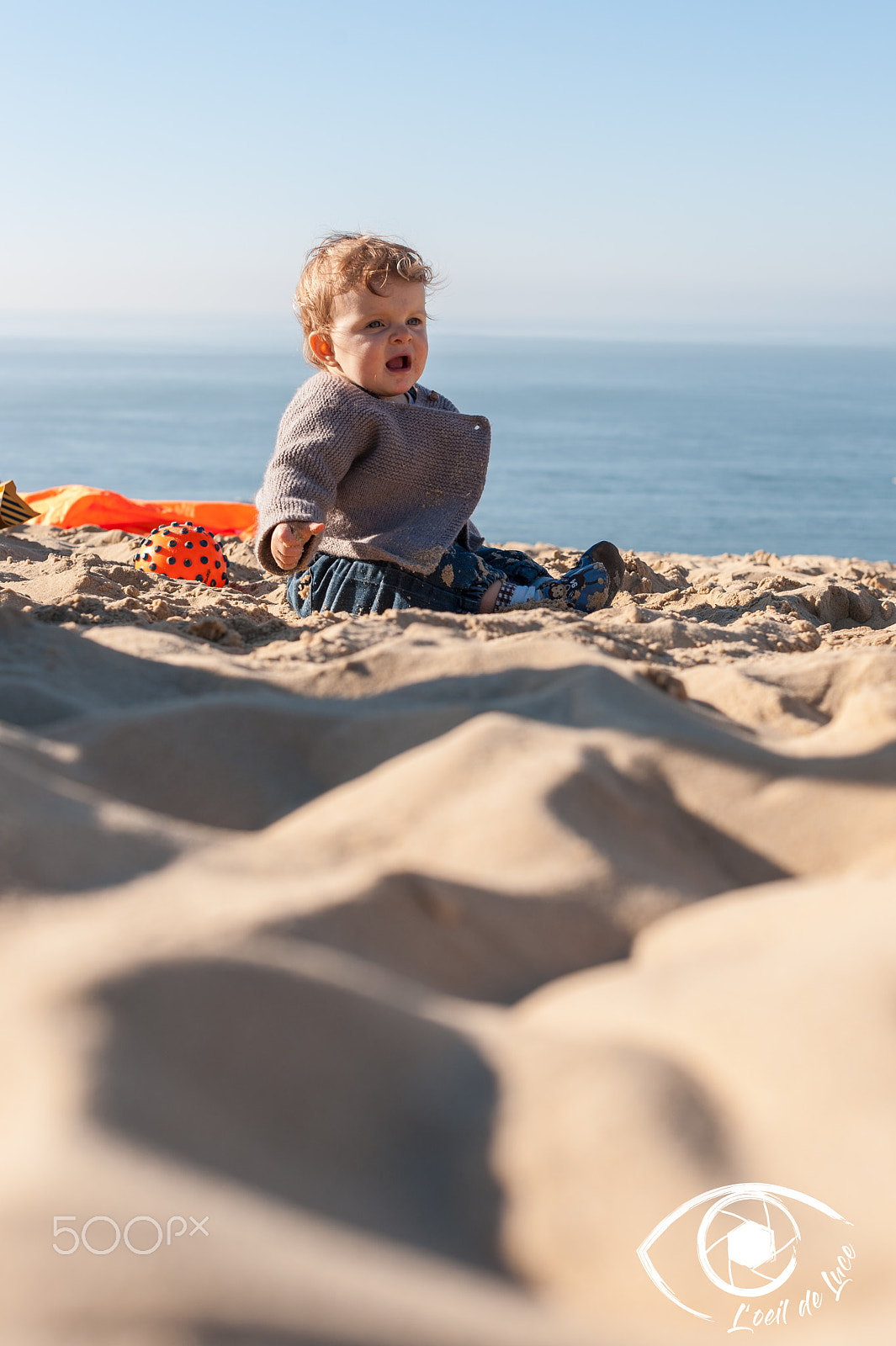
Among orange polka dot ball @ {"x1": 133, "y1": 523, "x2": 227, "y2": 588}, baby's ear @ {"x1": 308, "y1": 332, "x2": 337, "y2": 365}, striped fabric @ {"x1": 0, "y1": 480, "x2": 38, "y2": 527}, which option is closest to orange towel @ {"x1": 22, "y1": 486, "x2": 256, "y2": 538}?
striped fabric @ {"x1": 0, "y1": 480, "x2": 38, "y2": 527}

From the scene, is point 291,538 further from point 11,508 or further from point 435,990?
point 11,508

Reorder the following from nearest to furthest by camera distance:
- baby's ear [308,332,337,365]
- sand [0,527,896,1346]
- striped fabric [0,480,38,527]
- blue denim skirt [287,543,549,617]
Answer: sand [0,527,896,1346], blue denim skirt [287,543,549,617], baby's ear [308,332,337,365], striped fabric [0,480,38,527]

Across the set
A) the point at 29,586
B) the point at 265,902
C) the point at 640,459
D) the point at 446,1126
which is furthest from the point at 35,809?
the point at 640,459

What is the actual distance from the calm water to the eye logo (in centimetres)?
798

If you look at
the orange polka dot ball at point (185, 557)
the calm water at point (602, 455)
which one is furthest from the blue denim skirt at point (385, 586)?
the calm water at point (602, 455)

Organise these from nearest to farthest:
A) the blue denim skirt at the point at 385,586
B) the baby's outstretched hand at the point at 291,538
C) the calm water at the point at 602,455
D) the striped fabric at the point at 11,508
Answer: the baby's outstretched hand at the point at 291,538
the blue denim skirt at the point at 385,586
the striped fabric at the point at 11,508
the calm water at the point at 602,455

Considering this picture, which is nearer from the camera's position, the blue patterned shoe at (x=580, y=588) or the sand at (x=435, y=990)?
the sand at (x=435, y=990)

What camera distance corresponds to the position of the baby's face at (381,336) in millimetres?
2719

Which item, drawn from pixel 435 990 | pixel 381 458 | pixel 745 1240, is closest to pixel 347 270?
pixel 381 458

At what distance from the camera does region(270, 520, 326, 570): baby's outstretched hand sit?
2.42m

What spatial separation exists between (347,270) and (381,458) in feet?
1.64

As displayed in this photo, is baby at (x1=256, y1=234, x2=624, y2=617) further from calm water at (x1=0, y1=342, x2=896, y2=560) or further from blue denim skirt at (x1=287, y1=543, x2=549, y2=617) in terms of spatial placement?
calm water at (x1=0, y1=342, x2=896, y2=560)

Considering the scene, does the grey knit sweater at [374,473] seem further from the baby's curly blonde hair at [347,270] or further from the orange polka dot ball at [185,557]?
the orange polka dot ball at [185,557]

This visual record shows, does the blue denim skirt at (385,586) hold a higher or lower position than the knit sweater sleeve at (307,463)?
lower
